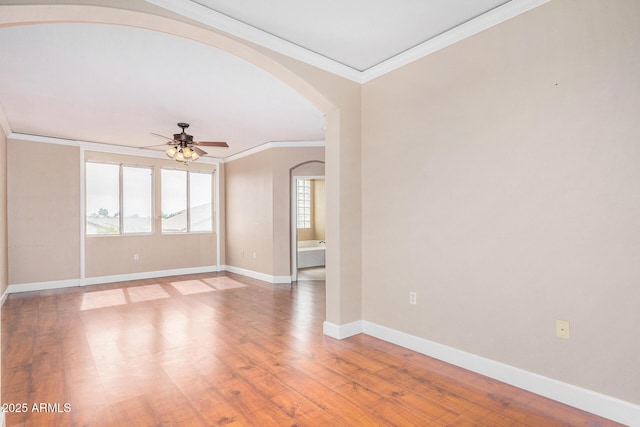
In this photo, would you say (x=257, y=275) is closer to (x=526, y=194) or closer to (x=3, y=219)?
(x=3, y=219)

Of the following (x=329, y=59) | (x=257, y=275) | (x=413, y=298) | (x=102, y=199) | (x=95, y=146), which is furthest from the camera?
(x=257, y=275)

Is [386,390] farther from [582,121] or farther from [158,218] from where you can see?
[158,218]

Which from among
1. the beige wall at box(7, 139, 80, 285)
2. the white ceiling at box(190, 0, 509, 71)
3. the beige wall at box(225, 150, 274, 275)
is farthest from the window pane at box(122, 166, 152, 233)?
the white ceiling at box(190, 0, 509, 71)

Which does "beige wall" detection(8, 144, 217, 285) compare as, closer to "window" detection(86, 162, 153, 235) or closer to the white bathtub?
"window" detection(86, 162, 153, 235)

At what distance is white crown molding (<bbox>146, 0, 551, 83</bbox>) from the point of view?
7.70 ft

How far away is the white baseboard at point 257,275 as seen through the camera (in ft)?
21.1

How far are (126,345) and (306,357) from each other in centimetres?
182

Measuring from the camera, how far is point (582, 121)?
6.84 feet

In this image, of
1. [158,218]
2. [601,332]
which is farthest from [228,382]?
[158,218]

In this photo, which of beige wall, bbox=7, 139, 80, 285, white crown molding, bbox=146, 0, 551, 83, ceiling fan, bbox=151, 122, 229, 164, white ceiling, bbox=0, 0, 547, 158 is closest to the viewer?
white crown molding, bbox=146, 0, 551, 83

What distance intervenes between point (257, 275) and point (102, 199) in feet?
11.2

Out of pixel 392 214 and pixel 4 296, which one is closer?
pixel 392 214

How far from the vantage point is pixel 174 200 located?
7.39 m

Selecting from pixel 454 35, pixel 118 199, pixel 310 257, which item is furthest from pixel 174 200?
pixel 454 35
